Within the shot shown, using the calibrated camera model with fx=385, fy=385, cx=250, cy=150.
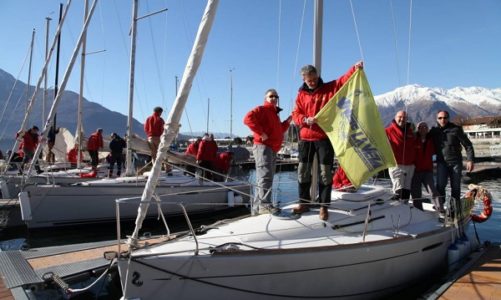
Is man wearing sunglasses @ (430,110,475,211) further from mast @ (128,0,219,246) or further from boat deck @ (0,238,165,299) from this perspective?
boat deck @ (0,238,165,299)

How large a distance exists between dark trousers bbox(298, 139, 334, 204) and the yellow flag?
0.27 metres

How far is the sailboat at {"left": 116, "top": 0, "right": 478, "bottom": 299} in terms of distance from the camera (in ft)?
13.1

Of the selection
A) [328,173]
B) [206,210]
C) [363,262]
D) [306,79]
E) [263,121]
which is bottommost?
[206,210]

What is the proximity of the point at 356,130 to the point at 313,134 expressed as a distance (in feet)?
2.12

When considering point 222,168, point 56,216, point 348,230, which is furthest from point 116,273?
point 222,168

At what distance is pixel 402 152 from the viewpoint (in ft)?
23.5

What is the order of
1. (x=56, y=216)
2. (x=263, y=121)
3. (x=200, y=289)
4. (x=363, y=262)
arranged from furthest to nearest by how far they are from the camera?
(x=56, y=216) → (x=263, y=121) → (x=363, y=262) → (x=200, y=289)

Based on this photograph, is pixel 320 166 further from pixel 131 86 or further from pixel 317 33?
pixel 131 86

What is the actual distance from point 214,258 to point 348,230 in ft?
7.01

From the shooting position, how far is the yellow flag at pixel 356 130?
5.04m

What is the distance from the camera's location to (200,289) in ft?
13.4

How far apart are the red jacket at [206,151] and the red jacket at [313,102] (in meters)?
7.40

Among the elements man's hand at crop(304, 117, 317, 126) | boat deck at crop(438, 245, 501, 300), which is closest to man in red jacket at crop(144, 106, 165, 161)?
man's hand at crop(304, 117, 317, 126)

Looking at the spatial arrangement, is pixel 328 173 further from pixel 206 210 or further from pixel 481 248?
pixel 206 210
